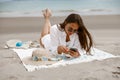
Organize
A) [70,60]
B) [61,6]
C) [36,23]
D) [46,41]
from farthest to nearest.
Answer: [61,6] → [36,23] → [46,41] → [70,60]

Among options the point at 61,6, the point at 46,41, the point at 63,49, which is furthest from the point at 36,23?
the point at 61,6

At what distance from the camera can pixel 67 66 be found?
8.71 ft

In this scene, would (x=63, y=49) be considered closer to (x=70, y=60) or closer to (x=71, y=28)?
(x=70, y=60)

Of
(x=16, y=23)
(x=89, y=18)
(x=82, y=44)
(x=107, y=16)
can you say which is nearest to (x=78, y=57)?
(x=82, y=44)

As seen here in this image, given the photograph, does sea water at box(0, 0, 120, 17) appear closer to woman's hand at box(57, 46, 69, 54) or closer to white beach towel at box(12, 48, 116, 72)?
white beach towel at box(12, 48, 116, 72)

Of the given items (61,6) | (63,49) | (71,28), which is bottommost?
(61,6)

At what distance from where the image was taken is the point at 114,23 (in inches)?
230

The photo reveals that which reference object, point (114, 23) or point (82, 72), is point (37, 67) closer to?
point (82, 72)

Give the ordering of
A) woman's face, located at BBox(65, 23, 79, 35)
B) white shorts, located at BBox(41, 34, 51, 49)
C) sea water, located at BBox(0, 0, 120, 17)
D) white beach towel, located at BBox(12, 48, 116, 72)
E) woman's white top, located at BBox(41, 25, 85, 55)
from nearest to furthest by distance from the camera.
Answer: white beach towel, located at BBox(12, 48, 116, 72) < woman's face, located at BBox(65, 23, 79, 35) < woman's white top, located at BBox(41, 25, 85, 55) < white shorts, located at BBox(41, 34, 51, 49) < sea water, located at BBox(0, 0, 120, 17)

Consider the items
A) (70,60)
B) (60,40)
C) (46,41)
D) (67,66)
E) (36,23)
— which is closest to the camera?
(67,66)

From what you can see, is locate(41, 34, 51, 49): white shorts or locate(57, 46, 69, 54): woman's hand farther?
locate(41, 34, 51, 49): white shorts

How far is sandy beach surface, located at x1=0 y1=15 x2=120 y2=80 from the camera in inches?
92.0

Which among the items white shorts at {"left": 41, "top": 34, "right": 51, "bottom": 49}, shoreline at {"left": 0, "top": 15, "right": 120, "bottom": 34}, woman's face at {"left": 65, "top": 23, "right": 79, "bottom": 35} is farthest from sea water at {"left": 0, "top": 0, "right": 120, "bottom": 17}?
woman's face at {"left": 65, "top": 23, "right": 79, "bottom": 35}

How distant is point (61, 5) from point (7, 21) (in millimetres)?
3145
